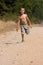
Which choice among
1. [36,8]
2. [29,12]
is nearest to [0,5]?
[29,12]

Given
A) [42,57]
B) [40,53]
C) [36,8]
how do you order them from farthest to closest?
[36,8]
[40,53]
[42,57]

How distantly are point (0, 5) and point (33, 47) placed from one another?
42750mm

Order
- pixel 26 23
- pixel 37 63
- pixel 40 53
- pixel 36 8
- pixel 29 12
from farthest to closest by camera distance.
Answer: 1. pixel 36 8
2. pixel 29 12
3. pixel 26 23
4. pixel 40 53
5. pixel 37 63

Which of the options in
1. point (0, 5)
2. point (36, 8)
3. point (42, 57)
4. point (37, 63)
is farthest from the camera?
point (36, 8)

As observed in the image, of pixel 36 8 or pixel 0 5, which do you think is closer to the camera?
pixel 0 5

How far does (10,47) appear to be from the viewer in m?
12.1

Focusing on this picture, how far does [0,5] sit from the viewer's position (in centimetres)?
5403

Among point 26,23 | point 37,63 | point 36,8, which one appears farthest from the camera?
Answer: point 36,8

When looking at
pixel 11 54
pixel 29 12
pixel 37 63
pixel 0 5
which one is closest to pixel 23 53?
pixel 11 54

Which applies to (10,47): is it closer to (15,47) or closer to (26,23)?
(15,47)

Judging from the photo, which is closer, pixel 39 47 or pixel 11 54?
pixel 11 54

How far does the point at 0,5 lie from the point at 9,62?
149ft

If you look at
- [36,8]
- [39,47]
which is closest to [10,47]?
[39,47]

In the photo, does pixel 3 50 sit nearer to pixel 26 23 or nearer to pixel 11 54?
pixel 11 54
